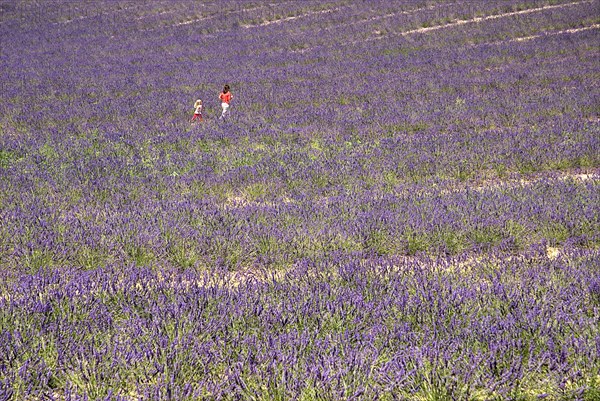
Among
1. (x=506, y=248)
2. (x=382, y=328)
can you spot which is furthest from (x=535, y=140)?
(x=382, y=328)

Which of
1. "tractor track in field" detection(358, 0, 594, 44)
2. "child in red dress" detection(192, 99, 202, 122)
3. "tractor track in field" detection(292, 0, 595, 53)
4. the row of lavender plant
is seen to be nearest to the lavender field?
the row of lavender plant

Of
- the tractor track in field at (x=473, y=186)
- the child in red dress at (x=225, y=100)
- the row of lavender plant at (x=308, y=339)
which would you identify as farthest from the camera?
the child in red dress at (x=225, y=100)

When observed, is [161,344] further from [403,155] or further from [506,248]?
[403,155]

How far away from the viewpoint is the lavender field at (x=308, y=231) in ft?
7.30

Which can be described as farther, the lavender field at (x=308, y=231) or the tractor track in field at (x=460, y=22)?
the tractor track in field at (x=460, y=22)

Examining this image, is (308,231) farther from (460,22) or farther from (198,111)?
(460,22)

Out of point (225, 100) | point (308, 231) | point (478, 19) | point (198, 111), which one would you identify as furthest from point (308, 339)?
point (478, 19)

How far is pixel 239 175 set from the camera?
262 inches

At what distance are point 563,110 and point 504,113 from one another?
1169 mm

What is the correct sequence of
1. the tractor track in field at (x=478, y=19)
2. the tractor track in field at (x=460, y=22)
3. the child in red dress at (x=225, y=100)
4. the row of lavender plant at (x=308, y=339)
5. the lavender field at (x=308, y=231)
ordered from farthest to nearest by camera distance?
the tractor track in field at (x=478, y=19) → the tractor track in field at (x=460, y=22) → the child in red dress at (x=225, y=100) → the lavender field at (x=308, y=231) → the row of lavender plant at (x=308, y=339)

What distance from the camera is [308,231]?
4480mm

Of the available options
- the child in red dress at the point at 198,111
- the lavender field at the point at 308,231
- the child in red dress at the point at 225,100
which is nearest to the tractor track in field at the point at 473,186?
the lavender field at the point at 308,231

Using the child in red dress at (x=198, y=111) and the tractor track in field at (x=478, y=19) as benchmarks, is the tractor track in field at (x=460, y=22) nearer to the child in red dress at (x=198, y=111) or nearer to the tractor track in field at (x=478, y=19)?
the tractor track in field at (x=478, y=19)

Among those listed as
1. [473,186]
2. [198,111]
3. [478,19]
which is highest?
[198,111]
